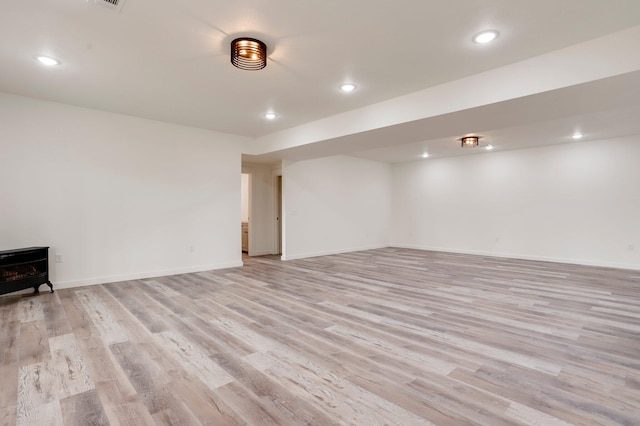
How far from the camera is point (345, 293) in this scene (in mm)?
4305

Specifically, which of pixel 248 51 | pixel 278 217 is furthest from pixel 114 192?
pixel 278 217

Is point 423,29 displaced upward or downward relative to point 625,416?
upward

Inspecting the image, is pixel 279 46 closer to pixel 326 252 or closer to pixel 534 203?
pixel 326 252

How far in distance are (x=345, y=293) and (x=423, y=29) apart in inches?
126

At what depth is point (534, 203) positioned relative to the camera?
7.44m

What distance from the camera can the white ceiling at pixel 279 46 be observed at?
2.36 m

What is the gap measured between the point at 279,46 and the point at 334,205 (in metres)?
5.67

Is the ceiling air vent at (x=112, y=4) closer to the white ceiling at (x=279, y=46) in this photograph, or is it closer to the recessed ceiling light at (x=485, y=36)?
the white ceiling at (x=279, y=46)

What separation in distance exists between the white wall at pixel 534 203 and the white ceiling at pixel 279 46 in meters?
4.18

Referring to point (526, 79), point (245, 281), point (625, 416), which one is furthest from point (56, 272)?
point (526, 79)

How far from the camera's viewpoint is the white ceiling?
93.0 inches

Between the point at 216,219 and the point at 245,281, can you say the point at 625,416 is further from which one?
the point at 216,219

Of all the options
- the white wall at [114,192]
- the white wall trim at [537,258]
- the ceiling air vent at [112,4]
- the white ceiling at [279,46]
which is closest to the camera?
the ceiling air vent at [112,4]

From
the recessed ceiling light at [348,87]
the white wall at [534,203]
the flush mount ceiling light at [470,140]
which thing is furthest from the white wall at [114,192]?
the white wall at [534,203]
